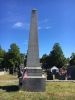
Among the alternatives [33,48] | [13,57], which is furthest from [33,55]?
[13,57]

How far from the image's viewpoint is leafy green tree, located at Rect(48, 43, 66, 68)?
110938 mm

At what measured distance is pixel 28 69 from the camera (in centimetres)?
2017

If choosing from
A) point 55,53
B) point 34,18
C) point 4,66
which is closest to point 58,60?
point 55,53

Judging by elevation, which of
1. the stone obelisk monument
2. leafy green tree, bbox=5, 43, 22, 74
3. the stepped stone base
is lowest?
the stepped stone base

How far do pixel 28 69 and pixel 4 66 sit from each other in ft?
244

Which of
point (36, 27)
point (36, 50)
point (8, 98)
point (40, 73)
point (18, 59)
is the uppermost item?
point (18, 59)

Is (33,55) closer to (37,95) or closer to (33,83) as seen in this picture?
(33,83)

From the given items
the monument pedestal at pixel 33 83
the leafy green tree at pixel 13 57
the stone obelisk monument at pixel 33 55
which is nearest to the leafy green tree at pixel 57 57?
the leafy green tree at pixel 13 57

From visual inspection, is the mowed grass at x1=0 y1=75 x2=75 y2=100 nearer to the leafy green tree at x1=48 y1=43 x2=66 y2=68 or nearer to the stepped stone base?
→ the stepped stone base

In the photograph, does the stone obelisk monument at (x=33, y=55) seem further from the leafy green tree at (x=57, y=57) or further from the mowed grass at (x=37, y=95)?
the leafy green tree at (x=57, y=57)

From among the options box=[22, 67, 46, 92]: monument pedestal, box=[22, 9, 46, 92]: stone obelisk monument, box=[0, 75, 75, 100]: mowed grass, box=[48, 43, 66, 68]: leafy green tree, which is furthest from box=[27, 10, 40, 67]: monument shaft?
box=[48, 43, 66, 68]: leafy green tree

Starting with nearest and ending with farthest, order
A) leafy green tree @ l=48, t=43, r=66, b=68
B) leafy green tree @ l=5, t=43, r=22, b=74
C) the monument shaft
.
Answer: the monument shaft < leafy green tree @ l=5, t=43, r=22, b=74 < leafy green tree @ l=48, t=43, r=66, b=68

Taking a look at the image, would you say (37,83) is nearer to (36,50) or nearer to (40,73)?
(40,73)

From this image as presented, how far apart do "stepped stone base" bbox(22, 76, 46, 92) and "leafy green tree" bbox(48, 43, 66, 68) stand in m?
91.3
